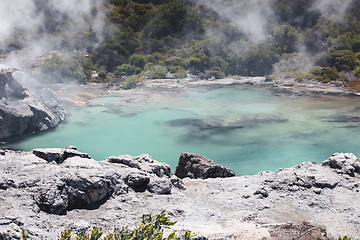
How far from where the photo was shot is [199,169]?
430 inches

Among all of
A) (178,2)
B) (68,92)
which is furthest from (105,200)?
(178,2)

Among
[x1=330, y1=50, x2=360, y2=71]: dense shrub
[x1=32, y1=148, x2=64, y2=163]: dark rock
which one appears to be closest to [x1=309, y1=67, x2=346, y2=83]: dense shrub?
[x1=330, y1=50, x2=360, y2=71]: dense shrub

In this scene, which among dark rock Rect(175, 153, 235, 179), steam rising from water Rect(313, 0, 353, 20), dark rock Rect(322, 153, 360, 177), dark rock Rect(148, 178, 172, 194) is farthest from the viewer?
steam rising from water Rect(313, 0, 353, 20)

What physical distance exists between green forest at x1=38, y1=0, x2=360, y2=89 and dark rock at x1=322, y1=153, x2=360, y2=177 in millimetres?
21592

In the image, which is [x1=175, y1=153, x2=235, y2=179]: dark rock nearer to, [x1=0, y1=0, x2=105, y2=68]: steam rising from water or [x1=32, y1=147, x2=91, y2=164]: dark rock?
[x1=32, y1=147, x2=91, y2=164]: dark rock

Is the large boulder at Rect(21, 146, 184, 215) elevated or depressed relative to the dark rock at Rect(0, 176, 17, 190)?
elevated

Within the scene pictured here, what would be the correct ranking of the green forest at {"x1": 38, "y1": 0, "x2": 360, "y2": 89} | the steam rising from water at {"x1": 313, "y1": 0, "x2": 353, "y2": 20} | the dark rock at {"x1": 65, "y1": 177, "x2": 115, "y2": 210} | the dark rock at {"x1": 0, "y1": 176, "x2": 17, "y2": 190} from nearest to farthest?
the dark rock at {"x1": 0, "y1": 176, "x2": 17, "y2": 190}
the dark rock at {"x1": 65, "y1": 177, "x2": 115, "y2": 210}
the green forest at {"x1": 38, "y1": 0, "x2": 360, "y2": 89}
the steam rising from water at {"x1": 313, "y1": 0, "x2": 353, "y2": 20}

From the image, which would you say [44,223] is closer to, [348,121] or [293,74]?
[348,121]

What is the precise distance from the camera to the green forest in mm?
33844

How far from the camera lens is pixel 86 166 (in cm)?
775

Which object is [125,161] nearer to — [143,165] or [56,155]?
[143,165]

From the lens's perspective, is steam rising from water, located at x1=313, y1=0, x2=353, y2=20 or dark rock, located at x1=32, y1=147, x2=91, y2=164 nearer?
dark rock, located at x1=32, y1=147, x2=91, y2=164

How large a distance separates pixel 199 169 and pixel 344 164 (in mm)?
3883

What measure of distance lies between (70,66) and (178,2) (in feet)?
65.0
